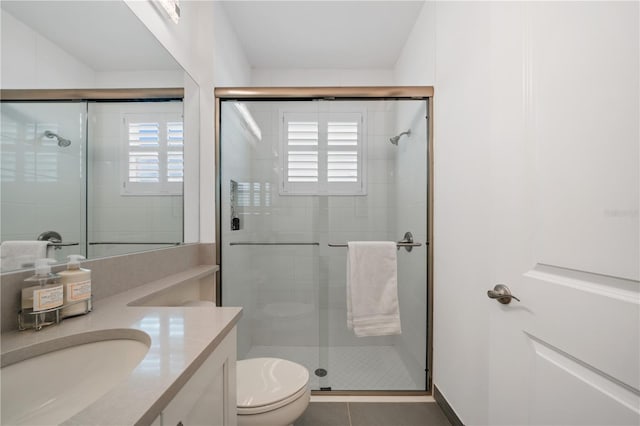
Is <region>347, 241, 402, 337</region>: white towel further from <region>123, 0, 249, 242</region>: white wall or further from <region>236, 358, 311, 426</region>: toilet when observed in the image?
<region>123, 0, 249, 242</region>: white wall

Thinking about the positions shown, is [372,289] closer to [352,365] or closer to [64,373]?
[352,365]

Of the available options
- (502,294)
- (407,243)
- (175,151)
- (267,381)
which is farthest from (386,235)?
(175,151)

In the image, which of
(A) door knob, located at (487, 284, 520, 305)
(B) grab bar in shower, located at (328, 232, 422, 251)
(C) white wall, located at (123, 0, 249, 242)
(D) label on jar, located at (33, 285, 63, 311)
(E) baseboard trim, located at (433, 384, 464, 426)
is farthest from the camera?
(B) grab bar in shower, located at (328, 232, 422, 251)

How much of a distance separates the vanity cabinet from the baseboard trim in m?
1.16

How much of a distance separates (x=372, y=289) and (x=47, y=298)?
56.6 inches

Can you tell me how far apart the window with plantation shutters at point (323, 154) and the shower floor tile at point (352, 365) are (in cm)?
102

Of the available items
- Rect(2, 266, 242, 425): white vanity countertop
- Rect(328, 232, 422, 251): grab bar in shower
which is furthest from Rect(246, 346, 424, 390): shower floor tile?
Rect(2, 266, 242, 425): white vanity countertop

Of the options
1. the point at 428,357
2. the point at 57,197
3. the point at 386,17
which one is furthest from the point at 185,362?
the point at 386,17

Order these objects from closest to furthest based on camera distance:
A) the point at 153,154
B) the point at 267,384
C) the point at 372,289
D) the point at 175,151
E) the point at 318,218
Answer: the point at 267,384 → the point at 153,154 → the point at 175,151 → the point at 372,289 → the point at 318,218

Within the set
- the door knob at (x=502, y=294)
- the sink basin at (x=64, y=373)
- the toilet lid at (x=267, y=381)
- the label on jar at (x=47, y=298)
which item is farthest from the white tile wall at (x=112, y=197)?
the door knob at (x=502, y=294)

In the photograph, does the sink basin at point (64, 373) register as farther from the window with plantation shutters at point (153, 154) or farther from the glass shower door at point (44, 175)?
the window with plantation shutters at point (153, 154)

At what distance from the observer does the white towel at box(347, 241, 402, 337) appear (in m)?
1.68

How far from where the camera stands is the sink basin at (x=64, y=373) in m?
0.53

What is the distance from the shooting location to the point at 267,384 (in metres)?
1.16
